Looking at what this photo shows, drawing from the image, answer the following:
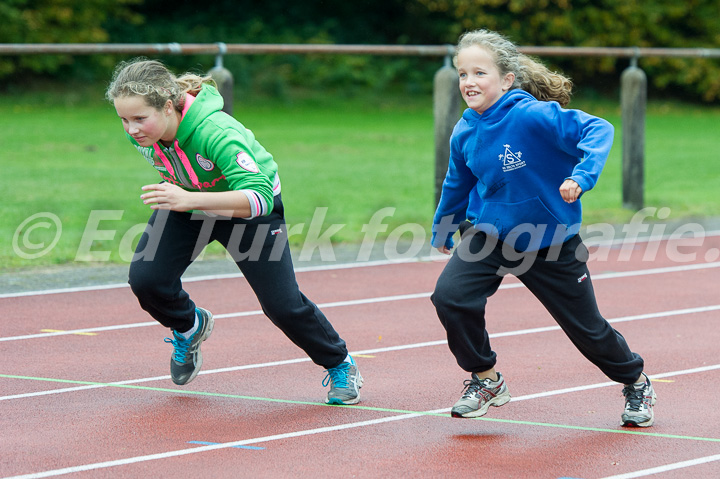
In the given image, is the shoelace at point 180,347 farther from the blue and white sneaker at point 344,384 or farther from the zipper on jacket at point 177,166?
the zipper on jacket at point 177,166

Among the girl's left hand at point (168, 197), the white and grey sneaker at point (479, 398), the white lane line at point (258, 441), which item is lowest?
the white lane line at point (258, 441)

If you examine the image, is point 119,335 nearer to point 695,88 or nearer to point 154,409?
point 154,409

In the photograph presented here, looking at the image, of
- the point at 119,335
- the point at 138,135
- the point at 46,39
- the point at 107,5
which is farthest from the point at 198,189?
the point at 107,5

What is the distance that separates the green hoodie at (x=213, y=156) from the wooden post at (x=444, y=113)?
6.20 metres

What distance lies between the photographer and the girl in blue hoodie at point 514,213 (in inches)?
181

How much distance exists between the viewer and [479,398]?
15.9ft

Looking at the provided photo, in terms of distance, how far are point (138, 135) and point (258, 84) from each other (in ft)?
89.9

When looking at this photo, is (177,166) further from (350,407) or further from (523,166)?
(523,166)

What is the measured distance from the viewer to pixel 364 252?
10.0 metres

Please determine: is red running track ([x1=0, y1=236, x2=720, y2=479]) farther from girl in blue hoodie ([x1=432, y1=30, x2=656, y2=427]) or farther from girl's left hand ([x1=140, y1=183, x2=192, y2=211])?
girl's left hand ([x1=140, y1=183, x2=192, y2=211])

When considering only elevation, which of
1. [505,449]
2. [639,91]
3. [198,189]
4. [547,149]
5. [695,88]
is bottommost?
[505,449]

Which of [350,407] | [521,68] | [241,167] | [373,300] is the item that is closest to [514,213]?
[521,68]

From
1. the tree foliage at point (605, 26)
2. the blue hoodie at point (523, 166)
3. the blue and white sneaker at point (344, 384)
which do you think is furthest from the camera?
the tree foliage at point (605, 26)

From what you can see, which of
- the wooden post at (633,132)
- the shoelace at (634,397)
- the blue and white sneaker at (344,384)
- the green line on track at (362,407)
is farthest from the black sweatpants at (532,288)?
the wooden post at (633,132)
